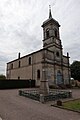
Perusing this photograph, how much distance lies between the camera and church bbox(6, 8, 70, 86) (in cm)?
2846

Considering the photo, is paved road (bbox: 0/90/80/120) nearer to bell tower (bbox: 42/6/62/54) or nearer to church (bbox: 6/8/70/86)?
church (bbox: 6/8/70/86)

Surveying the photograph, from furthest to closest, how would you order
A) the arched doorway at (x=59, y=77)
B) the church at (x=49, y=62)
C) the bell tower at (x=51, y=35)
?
the bell tower at (x=51, y=35)
the arched doorway at (x=59, y=77)
the church at (x=49, y=62)

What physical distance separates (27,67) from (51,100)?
2139 cm

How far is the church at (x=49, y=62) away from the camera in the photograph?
28461mm

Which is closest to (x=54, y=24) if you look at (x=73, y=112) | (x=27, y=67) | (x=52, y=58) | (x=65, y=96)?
(x=52, y=58)

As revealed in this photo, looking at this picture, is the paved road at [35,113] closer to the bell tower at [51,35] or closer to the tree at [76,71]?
the bell tower at [51,35]

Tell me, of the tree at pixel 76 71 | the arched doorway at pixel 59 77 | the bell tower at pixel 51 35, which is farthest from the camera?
the tree at pixel 76 71

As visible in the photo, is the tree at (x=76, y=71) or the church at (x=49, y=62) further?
the tree at (x=76, y=71)

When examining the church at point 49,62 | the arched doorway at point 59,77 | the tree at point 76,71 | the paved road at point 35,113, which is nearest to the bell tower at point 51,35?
the church at point 49,62

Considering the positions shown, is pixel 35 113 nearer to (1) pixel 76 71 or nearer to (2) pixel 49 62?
(2) pixel 49 62

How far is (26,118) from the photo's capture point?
657 centimetres

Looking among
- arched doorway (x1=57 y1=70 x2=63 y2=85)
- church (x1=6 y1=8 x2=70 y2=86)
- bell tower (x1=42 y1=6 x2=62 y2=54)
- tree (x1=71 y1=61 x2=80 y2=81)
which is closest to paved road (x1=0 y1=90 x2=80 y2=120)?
church (x1=6 y1=8 x2=70 y2=86)

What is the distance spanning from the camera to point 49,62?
28641mm

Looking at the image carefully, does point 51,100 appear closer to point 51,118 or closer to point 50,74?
point 51,118
